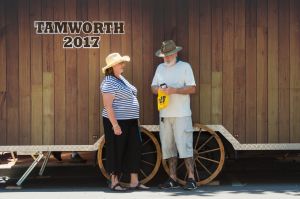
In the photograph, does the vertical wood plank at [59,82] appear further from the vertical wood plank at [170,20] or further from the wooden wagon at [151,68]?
the vertical wood plank at [170,20]

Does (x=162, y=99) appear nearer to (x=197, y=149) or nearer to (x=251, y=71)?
(x=197, y=149)

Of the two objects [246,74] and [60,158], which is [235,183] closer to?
[246,74]

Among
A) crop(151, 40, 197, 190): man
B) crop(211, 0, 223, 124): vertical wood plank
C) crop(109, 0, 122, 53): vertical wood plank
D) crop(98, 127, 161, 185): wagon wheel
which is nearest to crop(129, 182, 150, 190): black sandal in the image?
crop(98, 127, 161, 185): wagon wheel

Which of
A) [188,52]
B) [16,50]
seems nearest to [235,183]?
[188,52]

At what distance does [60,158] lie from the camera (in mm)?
9555

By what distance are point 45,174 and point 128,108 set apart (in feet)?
7.06

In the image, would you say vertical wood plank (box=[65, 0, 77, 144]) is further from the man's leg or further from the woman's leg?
the man's leg

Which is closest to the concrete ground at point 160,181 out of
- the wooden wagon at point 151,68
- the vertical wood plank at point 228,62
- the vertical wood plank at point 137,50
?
the wooden wagon at point 151,68

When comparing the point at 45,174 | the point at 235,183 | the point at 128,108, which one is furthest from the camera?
the point at 45,174

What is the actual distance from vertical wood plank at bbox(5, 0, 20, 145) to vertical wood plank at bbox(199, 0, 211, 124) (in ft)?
7.33

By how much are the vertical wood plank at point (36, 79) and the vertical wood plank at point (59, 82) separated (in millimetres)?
182

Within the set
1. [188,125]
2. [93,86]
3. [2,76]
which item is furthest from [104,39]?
[188,125]

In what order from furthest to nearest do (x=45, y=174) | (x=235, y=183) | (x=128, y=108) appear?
(x=45, y=174)
(x=235, y=183)
(x=128, y=108)

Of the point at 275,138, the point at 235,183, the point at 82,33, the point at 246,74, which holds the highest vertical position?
the point at 82,33
